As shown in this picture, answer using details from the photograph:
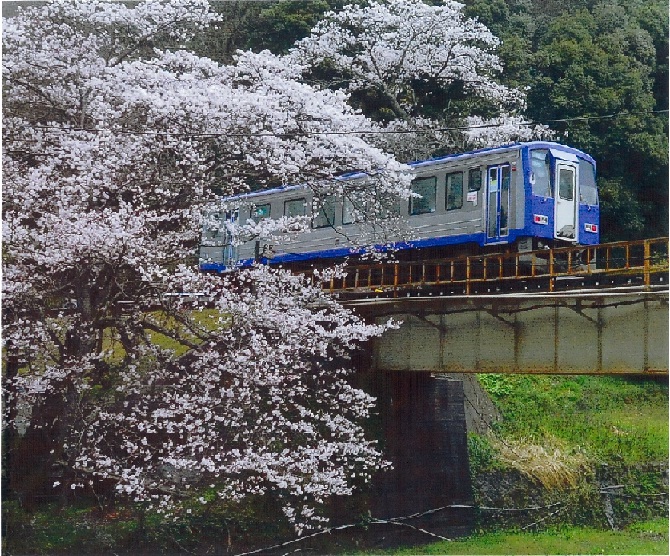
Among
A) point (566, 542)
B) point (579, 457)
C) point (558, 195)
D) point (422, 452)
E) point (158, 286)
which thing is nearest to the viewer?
point (566, 542)

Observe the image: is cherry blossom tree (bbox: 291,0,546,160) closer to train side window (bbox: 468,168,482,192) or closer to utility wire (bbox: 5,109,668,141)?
utility wire (bbox: 5,109,668,141)

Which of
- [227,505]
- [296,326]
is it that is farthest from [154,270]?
[227,505]

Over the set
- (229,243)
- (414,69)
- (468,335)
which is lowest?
(468,335)

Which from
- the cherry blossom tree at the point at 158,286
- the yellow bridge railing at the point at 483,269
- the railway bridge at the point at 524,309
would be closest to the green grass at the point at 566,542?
the cherry blossom tree at the point at 158,286

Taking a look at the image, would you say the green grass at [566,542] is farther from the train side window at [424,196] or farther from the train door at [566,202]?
the train side window at [424,196]

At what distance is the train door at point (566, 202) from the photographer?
27.6 ft

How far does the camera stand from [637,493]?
752 centimetres

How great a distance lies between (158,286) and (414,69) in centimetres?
315

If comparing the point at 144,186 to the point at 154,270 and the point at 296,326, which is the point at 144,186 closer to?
the point at 154,270

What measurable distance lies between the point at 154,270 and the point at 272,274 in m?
1.05

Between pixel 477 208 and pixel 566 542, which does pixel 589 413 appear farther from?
pixel 477 208

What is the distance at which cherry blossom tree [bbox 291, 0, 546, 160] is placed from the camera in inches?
320

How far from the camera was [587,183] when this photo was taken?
839cm

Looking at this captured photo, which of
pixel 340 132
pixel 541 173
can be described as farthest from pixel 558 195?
pixel 340 132
